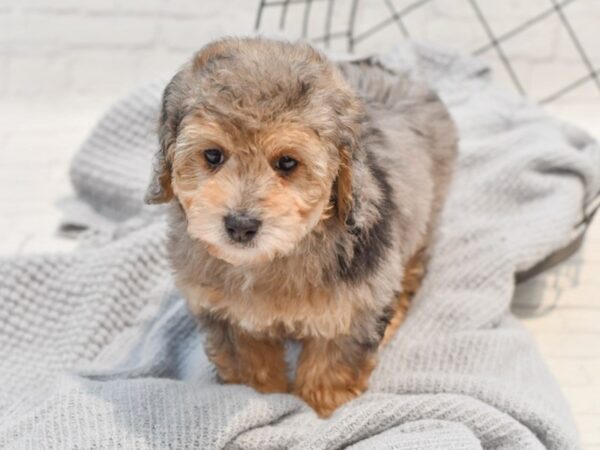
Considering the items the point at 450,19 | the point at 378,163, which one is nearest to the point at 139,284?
the point at 378,163

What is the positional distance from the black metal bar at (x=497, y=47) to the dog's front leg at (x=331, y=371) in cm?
206

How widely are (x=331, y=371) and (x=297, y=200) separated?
676 mm

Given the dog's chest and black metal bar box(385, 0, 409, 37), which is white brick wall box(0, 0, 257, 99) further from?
the dog's chest

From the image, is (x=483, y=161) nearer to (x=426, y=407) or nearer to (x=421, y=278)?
(x=421, y=278)

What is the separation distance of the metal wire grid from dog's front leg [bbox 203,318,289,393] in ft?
6.24

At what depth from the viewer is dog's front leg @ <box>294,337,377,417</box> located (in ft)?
8.09

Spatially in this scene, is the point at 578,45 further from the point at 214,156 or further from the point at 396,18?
the point at 214,156

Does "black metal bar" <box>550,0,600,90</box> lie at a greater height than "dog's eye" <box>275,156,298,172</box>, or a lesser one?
lesser

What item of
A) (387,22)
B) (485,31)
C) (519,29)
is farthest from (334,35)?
(519,29)

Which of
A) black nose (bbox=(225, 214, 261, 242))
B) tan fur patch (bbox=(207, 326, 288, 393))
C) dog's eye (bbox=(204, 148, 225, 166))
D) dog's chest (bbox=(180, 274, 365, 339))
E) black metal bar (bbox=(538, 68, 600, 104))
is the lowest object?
tan fur patch (bbox=(207, 326, 288, 393))

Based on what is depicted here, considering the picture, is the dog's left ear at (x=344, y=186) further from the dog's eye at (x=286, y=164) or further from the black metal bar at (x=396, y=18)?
the black metal bar at (x=396, y=18)

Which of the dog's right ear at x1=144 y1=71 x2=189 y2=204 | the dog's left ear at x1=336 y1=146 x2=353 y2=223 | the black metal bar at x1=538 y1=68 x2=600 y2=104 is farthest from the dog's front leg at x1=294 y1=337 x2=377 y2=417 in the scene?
the black metal bar at x1=538 y1=68 x2=600 y2=104

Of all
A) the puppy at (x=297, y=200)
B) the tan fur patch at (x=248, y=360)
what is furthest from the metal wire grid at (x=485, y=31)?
the tan fur patch at (x=248, y=360)

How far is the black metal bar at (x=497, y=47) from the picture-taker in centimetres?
414
